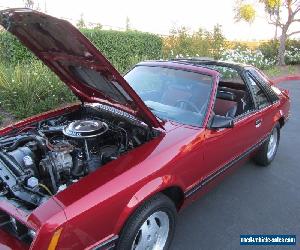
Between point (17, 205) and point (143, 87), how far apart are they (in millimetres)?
2134

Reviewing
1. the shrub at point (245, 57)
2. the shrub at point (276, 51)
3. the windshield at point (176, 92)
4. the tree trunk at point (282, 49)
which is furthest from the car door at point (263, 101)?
the shrub at point (276, 51)

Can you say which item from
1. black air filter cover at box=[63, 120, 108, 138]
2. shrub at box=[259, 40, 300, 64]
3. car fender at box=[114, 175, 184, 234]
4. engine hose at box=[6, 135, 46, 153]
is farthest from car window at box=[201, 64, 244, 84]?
shrub at box=[259, 40, 300, 64]

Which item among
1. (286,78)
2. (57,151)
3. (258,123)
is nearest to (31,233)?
(57,151)

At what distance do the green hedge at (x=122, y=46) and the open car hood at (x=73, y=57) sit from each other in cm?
627

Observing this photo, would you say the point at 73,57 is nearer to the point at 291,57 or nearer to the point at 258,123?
the point at 258,123

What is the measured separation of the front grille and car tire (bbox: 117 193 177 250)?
651mm

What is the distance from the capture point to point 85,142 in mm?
3209

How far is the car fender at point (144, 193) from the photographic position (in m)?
2.57

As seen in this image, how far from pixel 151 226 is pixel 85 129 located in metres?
1.08

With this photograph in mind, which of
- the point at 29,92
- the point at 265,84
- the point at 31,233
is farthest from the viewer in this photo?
the point at 29,92

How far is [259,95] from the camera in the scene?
477 centimetres

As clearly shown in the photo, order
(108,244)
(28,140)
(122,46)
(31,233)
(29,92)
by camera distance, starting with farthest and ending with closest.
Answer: (122,46) < (29,92) < (28,140) < (108,244) < (31,233)

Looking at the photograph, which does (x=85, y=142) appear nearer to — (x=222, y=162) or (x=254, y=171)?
(x=222, y=162)

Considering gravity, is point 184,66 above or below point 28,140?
above
